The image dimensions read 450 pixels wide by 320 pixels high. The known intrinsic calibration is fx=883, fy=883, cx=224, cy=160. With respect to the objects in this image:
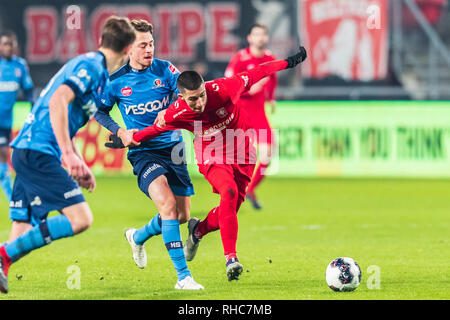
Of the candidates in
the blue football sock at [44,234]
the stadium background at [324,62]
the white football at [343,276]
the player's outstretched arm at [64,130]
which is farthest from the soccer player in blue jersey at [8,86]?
the white football at [343,276]

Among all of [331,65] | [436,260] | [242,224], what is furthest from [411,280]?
[331,65]

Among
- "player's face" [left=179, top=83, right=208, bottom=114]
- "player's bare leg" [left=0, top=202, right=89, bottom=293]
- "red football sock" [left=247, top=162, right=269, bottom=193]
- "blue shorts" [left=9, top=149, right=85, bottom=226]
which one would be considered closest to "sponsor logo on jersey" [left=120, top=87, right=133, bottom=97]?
"player's face" [left=179, top=83, right=208, bottom=114]

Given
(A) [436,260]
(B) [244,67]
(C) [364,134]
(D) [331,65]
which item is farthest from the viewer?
(D) [331,65]

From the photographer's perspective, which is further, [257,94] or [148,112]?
[257,94]

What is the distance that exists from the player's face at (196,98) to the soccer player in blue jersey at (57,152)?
24.8 inches

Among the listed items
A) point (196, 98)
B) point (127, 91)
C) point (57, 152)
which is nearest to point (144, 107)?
point (127, 91)

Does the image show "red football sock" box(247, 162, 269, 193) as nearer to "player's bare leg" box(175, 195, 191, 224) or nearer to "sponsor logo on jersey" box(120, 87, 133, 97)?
"player's bare leg" box(175, 195, 191, 224)

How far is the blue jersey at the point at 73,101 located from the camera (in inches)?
237

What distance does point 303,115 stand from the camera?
58.2 ft

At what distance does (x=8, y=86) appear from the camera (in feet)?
44.0

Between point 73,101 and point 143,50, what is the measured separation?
130 centimetres

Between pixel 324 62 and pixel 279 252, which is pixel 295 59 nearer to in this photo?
pixel 279 252

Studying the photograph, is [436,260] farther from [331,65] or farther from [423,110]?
[331,65]
